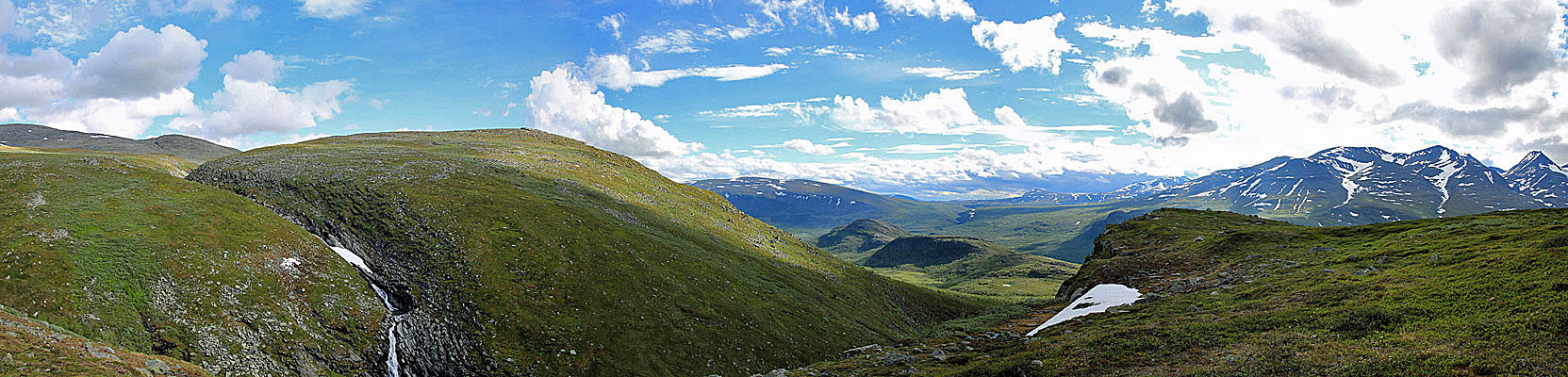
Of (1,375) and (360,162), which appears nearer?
(1,375)

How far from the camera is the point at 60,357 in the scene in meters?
21.2

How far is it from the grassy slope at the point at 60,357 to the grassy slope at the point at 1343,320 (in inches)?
1216

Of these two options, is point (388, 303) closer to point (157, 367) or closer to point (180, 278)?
point (180, 278)

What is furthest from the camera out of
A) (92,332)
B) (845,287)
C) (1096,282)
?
(845,287)

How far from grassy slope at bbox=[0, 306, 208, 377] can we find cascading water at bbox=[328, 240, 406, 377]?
11850 mm

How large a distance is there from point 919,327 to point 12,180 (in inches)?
3025

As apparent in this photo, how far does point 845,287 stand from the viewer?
76.9 meters

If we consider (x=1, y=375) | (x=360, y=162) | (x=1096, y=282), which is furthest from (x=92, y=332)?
(x=1096, y=282)

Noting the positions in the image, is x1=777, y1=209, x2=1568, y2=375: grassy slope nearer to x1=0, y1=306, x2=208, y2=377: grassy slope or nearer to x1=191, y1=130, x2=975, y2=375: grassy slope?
x1=191, y1=130, x2=975, y2=375: grassy slope

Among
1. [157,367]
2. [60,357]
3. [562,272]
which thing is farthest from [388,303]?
[60,357]

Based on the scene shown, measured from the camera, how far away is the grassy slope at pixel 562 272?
41.5 m

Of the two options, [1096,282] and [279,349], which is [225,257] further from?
[1096,282]

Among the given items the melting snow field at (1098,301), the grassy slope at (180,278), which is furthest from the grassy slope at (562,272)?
the melting snow field at (1098,301)

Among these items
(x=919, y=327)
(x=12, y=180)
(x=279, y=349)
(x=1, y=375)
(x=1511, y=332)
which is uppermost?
(x=12, y=180)
